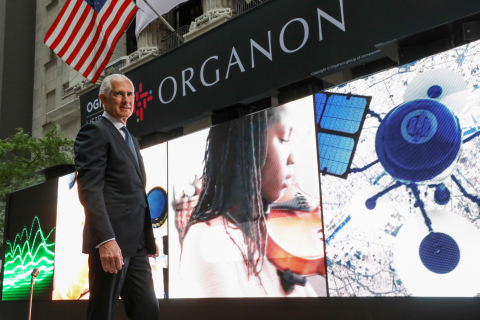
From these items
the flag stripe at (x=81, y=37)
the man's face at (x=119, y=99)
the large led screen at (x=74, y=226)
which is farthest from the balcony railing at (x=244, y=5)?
the man's face at (x=119, y=99)

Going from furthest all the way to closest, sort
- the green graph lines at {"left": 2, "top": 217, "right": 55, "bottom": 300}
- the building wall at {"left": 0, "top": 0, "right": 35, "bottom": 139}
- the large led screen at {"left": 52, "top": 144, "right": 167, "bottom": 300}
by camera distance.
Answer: the building wall at {"left": 0, "top": 0, "right": 35, "bottom": 139}, the green graph lines at {"left": 2, "top": 217, "right": 55, "bottom": 300}, the large led screen at {"left": 52, "top": 144, "right": 167, "bottom": 300}

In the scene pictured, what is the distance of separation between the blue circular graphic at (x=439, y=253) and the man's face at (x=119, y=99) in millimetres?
2456

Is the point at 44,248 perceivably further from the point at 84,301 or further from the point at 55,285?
the point at 84,301

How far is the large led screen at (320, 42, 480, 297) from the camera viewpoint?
11.8 feet

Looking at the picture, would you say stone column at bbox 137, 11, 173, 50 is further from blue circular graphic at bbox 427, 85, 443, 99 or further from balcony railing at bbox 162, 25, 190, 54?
blue circular graphic at bbox 427, 85, 443, 99

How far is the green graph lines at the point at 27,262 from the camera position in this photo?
824 centimetres

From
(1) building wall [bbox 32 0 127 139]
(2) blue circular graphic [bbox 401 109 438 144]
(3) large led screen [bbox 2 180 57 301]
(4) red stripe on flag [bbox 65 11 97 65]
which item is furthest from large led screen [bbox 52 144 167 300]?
(1) building wall [bbox 32 0 127 139]

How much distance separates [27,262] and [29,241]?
1.25 ft

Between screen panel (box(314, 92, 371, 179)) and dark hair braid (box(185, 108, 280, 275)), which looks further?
dark hair braid (box(185, 108, 280, 275))

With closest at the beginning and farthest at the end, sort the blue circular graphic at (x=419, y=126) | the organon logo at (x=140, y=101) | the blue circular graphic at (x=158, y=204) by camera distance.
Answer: the blue circular graphic at (x=419, y=126) → the blue circular graphic at (x=158, y=204) → the organon logo at (x=140, y=101)

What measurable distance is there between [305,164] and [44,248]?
18.7ft

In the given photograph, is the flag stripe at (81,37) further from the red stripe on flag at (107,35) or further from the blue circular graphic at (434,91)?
the blue circular graphic at (434,91)

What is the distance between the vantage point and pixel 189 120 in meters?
6.95

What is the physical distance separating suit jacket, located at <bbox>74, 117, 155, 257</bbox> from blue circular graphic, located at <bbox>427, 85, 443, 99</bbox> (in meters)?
2.40
